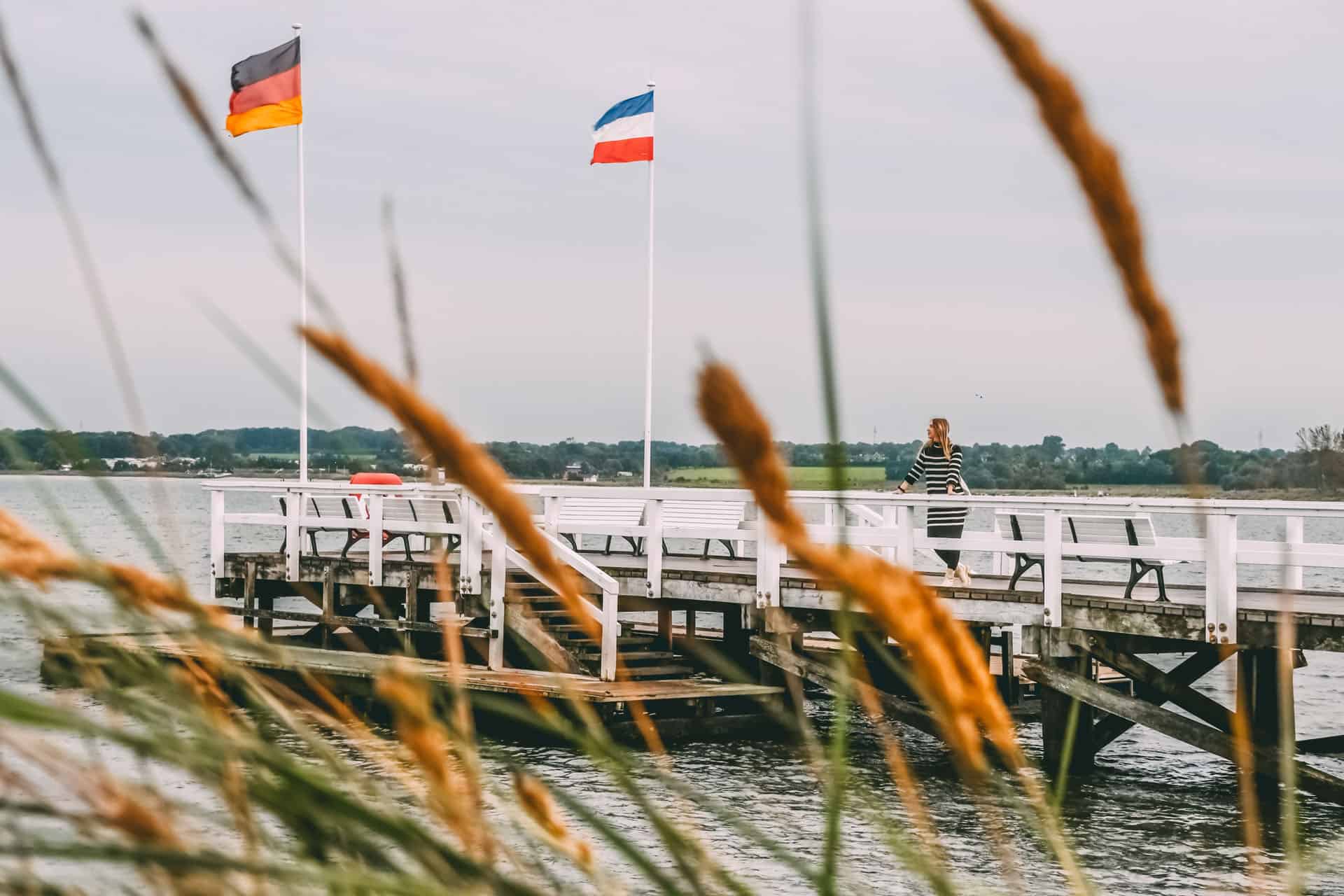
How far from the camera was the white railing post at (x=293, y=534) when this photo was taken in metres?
18.3

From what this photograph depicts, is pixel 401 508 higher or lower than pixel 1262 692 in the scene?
higher

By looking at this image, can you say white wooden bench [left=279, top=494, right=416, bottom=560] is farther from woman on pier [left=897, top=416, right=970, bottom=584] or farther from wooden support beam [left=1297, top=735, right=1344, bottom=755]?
wooden support beam [left=1297, top=735, right=1344, bottom=755]

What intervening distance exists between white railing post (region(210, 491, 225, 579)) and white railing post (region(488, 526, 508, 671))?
428cm

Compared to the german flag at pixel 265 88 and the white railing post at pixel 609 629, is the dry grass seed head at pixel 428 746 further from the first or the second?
the german flag at pixel 265 88

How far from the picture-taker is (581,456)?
238 cm

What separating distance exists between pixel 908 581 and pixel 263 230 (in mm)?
444

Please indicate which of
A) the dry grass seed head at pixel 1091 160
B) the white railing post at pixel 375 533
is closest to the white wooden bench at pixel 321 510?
the white railing post at pixel 375 533

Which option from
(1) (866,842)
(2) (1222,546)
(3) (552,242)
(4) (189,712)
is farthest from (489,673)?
(4) (189,712)

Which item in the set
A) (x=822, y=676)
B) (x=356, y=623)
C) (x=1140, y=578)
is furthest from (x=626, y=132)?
(x=1140, y=578)

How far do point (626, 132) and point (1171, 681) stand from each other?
43.7 ft

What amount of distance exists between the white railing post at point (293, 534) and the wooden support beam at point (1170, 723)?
9059mm

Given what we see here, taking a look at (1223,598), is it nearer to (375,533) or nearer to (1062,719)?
(1062,719)

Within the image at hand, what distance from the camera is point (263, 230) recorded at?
946 millimetres

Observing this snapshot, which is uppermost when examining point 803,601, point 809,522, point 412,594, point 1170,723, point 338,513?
point 809,522
